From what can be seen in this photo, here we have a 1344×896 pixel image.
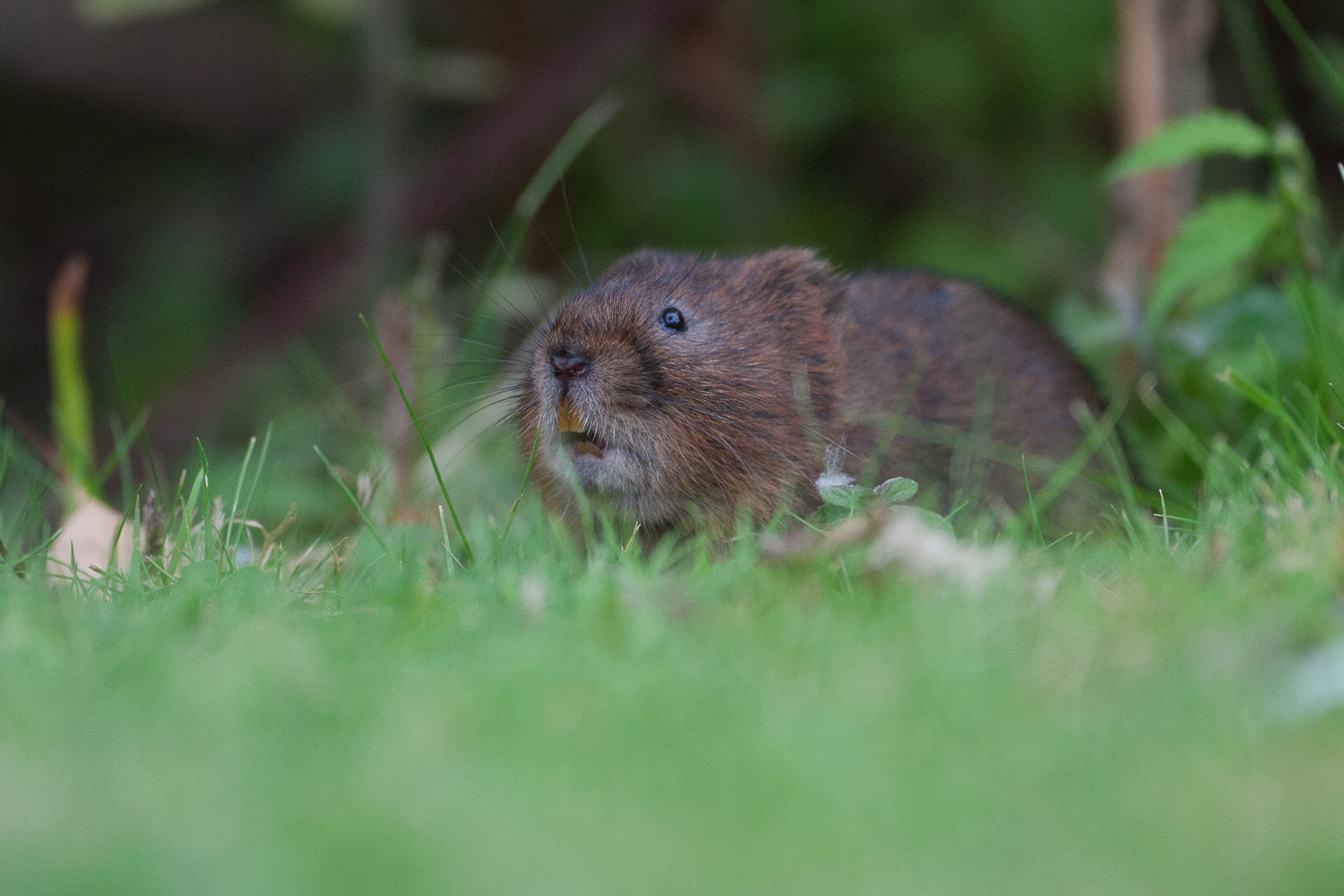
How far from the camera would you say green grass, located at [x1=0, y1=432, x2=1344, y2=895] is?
57.2 inches

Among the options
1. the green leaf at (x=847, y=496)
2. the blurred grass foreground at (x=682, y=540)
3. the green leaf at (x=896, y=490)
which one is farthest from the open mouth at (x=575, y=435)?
the green leaf at (x=896, y=490)

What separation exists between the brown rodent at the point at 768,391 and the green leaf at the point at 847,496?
0.23 meters

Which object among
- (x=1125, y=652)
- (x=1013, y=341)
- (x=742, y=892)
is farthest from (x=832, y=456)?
(x=742, y=892)

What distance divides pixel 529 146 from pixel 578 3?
107 cm

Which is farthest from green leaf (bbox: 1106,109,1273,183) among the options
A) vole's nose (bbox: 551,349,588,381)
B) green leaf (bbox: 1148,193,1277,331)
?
vole's nose (bbox: 551,349,588,381)

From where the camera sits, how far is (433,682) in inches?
76.1

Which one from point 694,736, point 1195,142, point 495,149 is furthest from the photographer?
point 495,149

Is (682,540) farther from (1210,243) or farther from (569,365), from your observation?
(1210,243)

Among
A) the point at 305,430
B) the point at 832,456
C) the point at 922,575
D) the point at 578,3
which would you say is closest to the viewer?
the point at 922,575

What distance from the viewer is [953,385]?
12.5 feet

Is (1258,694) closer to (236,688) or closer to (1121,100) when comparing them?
(236,688)

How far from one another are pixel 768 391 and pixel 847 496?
0.46 m

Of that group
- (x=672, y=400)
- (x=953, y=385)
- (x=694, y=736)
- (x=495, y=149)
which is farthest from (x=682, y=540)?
(x=495, y=149)

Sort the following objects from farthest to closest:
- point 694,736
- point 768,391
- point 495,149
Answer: point 495,149 → point 768,391 → point 694,736
